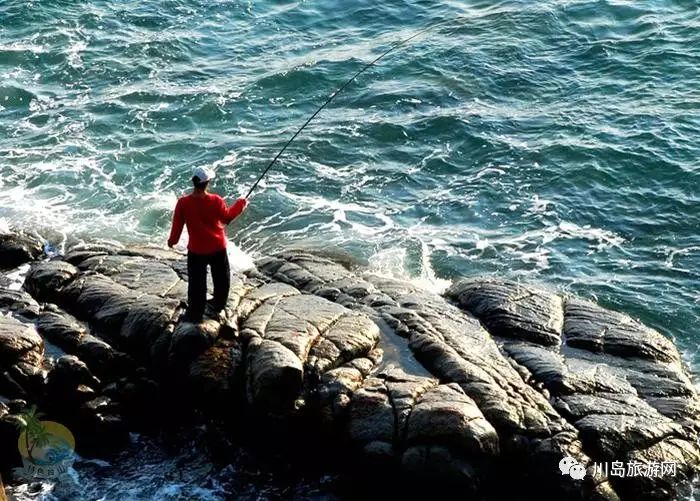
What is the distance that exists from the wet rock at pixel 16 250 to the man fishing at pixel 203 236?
5156mm

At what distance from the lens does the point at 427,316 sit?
1450cm

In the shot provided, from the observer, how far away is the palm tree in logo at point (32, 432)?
12.3 m

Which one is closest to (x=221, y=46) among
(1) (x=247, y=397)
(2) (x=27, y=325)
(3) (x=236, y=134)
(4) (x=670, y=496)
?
(3) (x=236, y=134)

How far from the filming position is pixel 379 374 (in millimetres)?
12938

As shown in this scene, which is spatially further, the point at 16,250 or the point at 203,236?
the point at 16,250

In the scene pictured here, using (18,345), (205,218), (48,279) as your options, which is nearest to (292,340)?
(205,218)

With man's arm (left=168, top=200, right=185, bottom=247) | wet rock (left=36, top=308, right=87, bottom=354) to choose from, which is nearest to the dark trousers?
man's arm (left=168, top=200, right=185, bottom=247)

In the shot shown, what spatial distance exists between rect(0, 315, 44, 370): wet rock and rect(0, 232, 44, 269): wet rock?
3.62m

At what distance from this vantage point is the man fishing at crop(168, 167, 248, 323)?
12906 mm

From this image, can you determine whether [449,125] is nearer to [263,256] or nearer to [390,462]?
[263,256]

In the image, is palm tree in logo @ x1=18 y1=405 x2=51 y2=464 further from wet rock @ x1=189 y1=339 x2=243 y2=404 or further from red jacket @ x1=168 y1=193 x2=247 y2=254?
red jacket @ x1=168 y1=193 x2=247 y2=254

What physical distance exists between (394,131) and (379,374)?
11364 millimetres

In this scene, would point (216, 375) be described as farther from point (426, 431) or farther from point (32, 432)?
A: point (426, 431)

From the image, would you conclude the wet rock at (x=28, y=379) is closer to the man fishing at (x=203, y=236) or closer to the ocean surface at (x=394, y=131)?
the man fishing at (x=203, y=236)
